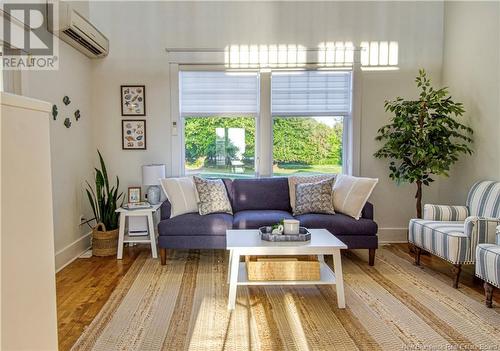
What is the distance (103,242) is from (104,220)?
254mm

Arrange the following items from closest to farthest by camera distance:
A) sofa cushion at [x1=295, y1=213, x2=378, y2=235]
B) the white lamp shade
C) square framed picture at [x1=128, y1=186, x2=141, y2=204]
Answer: sofa cushion at [x1=295, y1=213, x2=378, y2=235]
the white lamp shade
square framed picture at [x1=128, y1=186, x2=141, y2=204]

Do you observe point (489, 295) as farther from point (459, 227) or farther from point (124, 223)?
point (124, 223)

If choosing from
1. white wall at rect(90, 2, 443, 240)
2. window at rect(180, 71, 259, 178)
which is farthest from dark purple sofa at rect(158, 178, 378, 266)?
white wall at rect(90, 2, 443, 240)

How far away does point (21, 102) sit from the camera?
90 cm

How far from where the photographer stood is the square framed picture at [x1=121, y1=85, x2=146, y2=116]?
4680 millimetres

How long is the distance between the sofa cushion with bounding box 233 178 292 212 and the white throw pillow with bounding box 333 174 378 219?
22.3 inches

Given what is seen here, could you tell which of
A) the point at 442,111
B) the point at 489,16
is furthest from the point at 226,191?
the point at 489,16

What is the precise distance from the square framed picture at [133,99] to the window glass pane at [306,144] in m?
1.67

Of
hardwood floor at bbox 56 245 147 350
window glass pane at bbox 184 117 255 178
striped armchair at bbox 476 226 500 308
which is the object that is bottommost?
hardwood floor at bbox 56 245 147 350

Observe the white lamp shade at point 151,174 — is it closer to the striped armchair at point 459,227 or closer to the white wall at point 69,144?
the white wall at point 69,144

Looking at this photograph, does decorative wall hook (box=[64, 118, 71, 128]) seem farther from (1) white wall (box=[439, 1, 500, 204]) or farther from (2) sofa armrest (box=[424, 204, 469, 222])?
(1) white wall (box=[439, 1, 500, 204])

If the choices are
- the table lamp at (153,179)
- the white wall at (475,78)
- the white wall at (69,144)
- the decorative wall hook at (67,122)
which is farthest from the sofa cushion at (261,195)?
the white wall at (475,78)

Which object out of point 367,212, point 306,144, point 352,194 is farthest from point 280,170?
point 367,212

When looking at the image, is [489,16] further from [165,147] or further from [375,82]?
[165,147]
